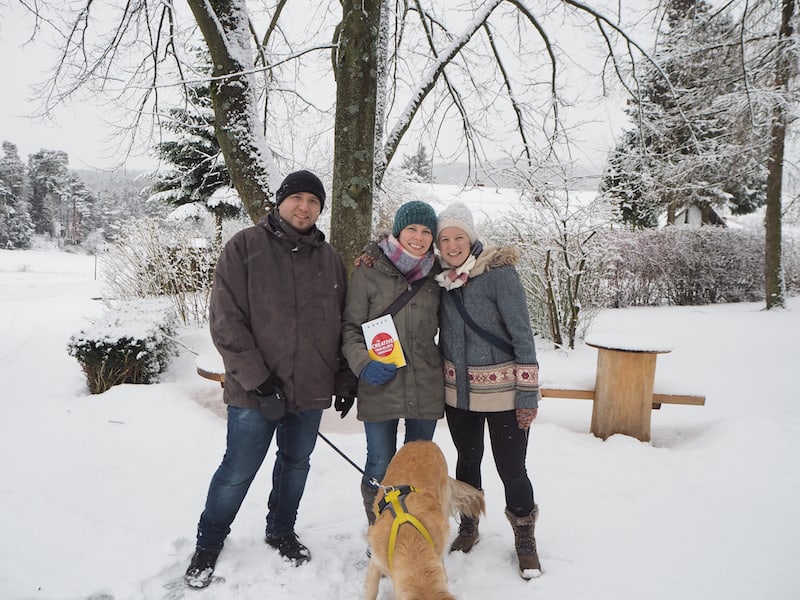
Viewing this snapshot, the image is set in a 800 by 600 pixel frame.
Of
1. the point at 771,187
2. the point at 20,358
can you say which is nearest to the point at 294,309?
the point at 20,358

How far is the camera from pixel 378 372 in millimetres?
2365

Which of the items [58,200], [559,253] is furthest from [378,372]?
[58,200]

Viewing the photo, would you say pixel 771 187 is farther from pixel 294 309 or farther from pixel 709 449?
pixel 294 309

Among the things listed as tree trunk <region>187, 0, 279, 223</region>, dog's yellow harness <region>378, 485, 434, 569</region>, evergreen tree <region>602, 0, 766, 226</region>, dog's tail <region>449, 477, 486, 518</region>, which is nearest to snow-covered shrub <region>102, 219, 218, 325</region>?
tree trunk <region>187, 0, 279, 223</region>

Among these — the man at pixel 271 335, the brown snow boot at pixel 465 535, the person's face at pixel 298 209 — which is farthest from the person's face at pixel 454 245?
the brown snow boot at pixel 465 535

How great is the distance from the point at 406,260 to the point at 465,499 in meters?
1.37

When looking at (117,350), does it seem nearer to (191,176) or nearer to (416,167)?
(191,176)

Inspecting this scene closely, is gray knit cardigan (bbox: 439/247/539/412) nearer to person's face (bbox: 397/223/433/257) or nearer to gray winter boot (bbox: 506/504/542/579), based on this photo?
person's face (bbox: 397/223/433/257)

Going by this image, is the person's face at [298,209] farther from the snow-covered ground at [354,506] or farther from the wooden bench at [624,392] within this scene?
the wooden bench at [624,392]

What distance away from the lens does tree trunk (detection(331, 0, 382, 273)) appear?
4055mm

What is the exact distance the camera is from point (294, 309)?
240cm

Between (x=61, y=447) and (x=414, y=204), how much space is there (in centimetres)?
376

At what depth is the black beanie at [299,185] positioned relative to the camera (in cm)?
242

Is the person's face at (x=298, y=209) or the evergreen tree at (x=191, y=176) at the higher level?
the evergreen tree at (x=191, y=176)
